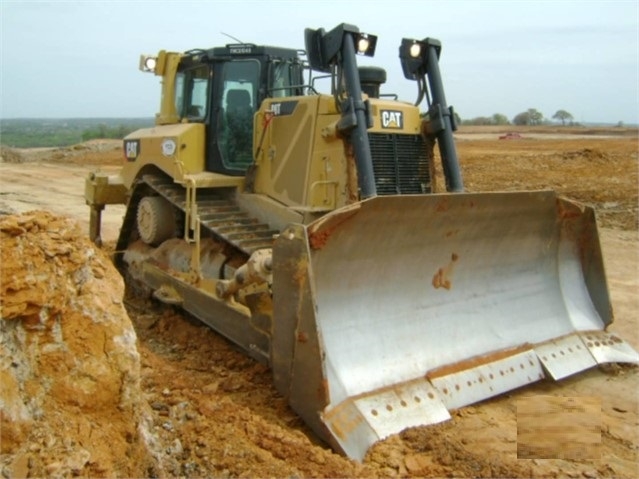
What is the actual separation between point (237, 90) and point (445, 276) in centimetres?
286

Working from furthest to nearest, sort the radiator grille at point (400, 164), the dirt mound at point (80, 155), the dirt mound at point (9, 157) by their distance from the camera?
the dirt mound at point (80, 155)
the dirt mound at point (9, 157)
the radiator grille at point (400, 164)

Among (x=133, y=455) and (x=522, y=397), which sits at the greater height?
(x=133, y=455)

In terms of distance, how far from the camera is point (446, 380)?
476cm

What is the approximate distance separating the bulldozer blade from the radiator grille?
0.86 metres

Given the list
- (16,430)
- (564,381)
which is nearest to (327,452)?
(16,430)

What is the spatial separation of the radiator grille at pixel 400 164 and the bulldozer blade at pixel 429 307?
2.82ft

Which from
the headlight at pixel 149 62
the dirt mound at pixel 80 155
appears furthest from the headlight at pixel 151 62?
the dirt mound at pixel 80 155

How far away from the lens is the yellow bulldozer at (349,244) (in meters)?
4.41

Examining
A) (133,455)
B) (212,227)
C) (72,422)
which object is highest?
(212,227)

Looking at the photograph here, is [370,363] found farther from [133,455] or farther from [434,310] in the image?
[133,455]

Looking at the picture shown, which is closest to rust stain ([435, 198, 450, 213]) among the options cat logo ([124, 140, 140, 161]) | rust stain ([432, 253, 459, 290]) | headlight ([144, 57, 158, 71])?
rust stain ([432, 253, 459, 290])

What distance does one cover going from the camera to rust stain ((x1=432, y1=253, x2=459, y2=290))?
529 cm

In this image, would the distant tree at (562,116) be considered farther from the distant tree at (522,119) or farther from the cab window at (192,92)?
the cab window at (192,92)

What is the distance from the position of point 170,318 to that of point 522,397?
3.19 meters
